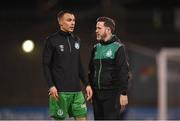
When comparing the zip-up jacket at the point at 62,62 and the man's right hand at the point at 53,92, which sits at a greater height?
the zip-up jacket at the point at 62,62

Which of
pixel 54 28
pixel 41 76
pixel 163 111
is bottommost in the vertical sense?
pixel 163 111

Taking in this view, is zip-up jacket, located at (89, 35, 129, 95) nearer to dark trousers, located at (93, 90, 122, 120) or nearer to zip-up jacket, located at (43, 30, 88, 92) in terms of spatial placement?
dark trousers, located at (93, 90, 122, 120)

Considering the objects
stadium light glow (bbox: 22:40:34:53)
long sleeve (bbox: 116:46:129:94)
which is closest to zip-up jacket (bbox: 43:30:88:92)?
long sleeve (bbox: 116:46:129:94)

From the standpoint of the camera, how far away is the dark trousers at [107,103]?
450 cm

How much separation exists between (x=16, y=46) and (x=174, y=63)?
297 centimetres

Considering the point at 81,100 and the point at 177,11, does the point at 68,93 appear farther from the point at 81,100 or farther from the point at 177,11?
the point at 177,11

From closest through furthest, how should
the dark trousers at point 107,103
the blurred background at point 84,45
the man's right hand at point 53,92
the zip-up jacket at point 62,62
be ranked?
the man's right hand at point 53,92 → the zip-up jacket at point 62,62 → the dark trousers at point 107,103 → the blurred background at point 84,45

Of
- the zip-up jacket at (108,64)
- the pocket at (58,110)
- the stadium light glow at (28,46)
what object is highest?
the zip-up jacket at (108,64)

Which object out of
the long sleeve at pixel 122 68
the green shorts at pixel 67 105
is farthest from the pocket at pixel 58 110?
the long sleeve at pixel 122 68

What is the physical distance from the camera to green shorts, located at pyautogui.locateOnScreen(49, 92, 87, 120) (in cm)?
440

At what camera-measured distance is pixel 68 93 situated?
4.41 meters

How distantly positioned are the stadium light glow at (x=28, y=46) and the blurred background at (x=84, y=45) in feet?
0.20

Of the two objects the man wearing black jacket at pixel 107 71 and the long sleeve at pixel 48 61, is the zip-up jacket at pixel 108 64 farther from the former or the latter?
the long sleeve at pixel 48 61

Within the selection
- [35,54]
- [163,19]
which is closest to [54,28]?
[35,54]
